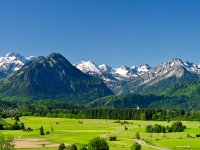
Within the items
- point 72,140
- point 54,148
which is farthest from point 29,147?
point 72,140

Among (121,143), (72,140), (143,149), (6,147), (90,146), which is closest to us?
(6,147)

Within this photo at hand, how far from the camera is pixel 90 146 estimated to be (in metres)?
137

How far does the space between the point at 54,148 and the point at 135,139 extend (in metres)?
47.7

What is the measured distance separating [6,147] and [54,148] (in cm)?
4663

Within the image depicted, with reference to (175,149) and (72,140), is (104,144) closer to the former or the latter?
(175,149)

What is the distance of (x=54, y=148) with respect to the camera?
152500mm

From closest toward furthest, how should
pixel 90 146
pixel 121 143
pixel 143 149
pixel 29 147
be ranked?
pixel 90 146 < pixel 143 149 < pixel 29 147 < pixel 121 143

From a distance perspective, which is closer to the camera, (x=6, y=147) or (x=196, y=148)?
(x=6, y=147)

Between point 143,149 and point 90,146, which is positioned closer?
point 90,146

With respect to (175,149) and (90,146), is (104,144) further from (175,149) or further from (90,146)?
(175,149)

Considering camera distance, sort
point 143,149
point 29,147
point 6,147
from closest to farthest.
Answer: point 6,147, point 143,149, point 29,147

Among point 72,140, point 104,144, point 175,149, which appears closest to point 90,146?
point 104,144

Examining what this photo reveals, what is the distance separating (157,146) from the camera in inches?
6275

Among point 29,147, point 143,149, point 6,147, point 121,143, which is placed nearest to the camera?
point 6,147
